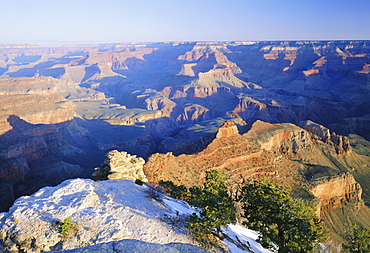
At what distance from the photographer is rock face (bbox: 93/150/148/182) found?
1367 inches

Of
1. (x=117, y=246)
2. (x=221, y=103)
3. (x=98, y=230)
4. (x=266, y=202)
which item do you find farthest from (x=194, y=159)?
(x=221, y=103)

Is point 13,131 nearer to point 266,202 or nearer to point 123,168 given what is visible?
point 123,168

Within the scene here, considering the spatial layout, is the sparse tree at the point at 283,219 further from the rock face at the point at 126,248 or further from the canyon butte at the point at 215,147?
the canyon butte at the point at 215,147

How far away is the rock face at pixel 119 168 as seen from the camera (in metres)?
34.7

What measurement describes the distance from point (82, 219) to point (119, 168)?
14.6 meters

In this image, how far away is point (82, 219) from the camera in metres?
20.8

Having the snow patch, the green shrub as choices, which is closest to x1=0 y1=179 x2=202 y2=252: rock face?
the green shrub

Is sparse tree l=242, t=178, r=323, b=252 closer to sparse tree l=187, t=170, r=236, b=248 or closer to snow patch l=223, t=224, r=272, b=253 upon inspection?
sparse tree l=187, t=170, r=236, b=248

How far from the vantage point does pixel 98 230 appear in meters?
19.7

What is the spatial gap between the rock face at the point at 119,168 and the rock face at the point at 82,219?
7.76 meters

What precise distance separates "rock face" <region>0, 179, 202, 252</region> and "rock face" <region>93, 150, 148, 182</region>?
7763 millimetres

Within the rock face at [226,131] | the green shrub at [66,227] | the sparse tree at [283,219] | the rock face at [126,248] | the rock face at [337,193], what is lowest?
the rock face at [337,193]

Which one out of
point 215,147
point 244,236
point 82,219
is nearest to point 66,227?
point 82,219

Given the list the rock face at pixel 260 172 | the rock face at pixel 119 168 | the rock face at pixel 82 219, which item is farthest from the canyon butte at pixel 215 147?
the rock face at pixel 82 219
